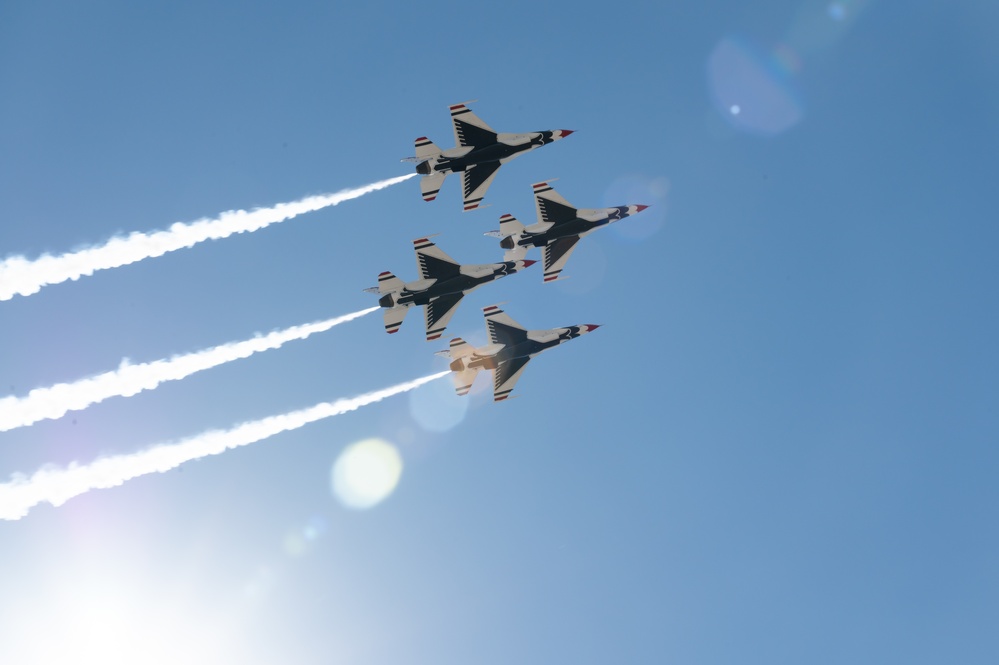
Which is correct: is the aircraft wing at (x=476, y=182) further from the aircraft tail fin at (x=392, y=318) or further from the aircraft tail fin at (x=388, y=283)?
the aircraft tail fin at (x=392, y=318)

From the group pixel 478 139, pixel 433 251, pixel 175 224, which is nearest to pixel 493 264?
pixel 433 251

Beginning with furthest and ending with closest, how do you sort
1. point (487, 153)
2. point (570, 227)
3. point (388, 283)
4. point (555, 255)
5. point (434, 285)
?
point (555, 255) → point (570, 227) → point (487, 153) → point (434, 285) → point (388, 283)

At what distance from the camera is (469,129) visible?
86.5m

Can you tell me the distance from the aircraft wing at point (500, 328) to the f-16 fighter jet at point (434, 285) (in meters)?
3.97

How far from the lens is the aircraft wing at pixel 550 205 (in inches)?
3501

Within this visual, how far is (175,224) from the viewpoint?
3088 inches

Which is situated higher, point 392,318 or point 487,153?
point 487,153

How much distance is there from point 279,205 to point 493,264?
21.1 meters

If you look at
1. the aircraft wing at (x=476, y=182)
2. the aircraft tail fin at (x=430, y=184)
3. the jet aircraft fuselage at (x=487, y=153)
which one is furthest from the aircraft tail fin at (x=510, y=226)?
the aircraft tail fin at (x=430, y=184)

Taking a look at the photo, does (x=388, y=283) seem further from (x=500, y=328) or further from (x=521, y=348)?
(x=521, y=348)

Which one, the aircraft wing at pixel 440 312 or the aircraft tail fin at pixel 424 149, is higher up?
the aircraft tail fin at pixel 424 149

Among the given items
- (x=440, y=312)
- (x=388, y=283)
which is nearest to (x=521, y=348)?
(x=440, y=312)

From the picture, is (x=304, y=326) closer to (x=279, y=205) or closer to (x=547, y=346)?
(x=279, y=205)

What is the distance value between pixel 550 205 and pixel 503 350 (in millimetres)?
15233
